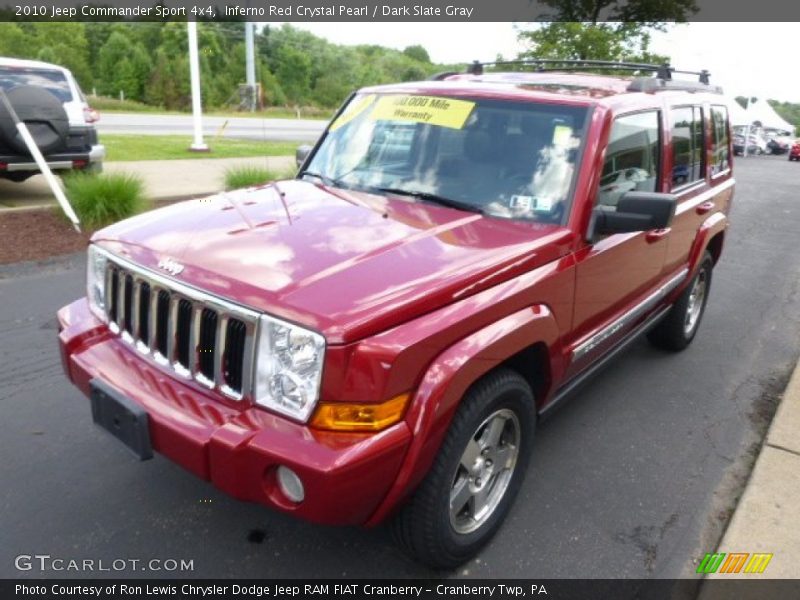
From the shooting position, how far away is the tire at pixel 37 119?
780 cm

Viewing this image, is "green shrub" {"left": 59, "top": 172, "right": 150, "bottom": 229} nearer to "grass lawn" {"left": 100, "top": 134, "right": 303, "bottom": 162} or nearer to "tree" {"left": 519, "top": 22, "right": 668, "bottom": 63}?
"grass lawn" {"left": 100, "top": 134, "right": 303, "bottom": 162}

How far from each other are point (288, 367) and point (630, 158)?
7.23 ft

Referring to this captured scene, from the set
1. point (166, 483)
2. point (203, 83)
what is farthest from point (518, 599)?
point (203, 83)

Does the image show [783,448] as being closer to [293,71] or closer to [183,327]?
[183,327]

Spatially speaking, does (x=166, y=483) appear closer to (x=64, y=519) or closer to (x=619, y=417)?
(x=64, y=519)

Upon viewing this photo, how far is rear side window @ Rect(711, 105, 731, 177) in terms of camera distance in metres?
4.68

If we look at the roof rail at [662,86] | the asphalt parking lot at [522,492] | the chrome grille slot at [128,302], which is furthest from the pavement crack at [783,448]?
the chrome grille slot at [128,302]

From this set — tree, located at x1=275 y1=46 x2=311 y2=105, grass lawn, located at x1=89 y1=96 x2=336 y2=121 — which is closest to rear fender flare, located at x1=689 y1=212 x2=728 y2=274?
grass lawn, located at x1=89 y1=96 x2=336 y2=121

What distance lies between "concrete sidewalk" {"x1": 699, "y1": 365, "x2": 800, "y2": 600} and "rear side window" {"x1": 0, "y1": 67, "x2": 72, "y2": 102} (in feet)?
28.5

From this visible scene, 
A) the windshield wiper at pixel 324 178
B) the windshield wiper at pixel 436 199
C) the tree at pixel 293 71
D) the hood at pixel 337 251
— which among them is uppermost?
the windshield wiper at pixel 436 199

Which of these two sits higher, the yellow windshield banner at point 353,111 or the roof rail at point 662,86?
the roof rail at point 662,86

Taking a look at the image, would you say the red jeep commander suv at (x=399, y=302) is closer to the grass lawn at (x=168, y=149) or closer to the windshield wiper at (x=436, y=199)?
the windshield wiper at (x=436, y=199)

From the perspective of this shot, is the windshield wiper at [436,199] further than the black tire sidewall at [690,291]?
No

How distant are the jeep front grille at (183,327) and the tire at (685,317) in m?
3.48
